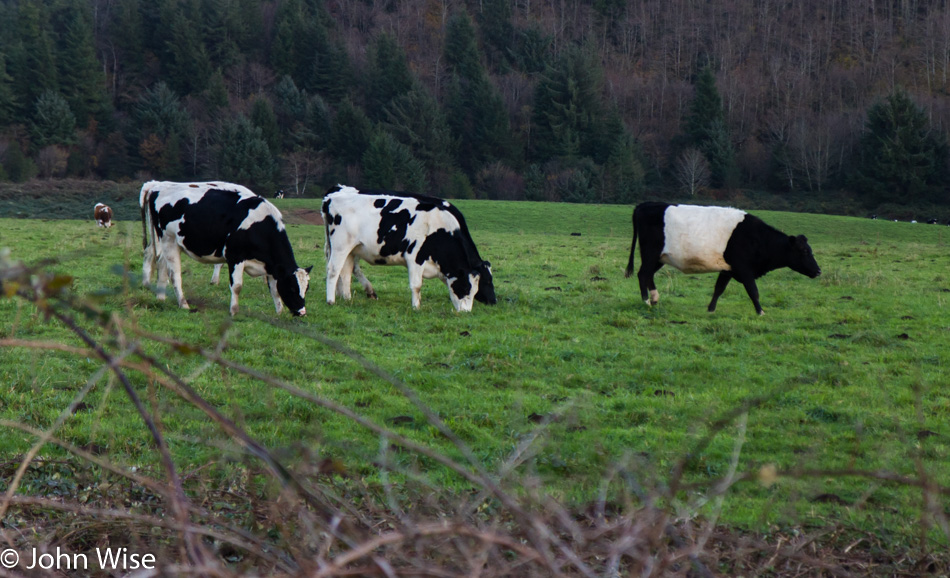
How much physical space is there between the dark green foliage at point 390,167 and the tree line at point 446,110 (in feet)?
0.59

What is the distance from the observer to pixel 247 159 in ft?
236

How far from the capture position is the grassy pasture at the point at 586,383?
6.07 metres

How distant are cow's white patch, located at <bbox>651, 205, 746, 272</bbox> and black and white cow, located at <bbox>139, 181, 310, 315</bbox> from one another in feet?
17.8

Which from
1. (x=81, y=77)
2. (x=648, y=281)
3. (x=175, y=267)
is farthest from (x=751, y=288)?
(x=81, y=77)

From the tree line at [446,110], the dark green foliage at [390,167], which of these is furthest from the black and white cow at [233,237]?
the dark green foliage at [390,167]

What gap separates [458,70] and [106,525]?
101 meters

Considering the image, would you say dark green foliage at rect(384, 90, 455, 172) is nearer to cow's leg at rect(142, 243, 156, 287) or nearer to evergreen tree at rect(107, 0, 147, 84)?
evergreen tree at rect(107, 0, 147, 84)

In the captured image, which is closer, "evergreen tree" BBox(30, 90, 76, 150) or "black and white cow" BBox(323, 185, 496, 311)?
"black and white cow" BBox(323, 185, 496, 311)

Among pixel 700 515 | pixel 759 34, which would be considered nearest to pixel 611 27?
pixel 759 34

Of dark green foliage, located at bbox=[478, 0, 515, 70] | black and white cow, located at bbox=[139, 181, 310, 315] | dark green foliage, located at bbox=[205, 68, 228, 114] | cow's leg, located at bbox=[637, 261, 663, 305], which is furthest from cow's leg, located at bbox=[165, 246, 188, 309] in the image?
dark green foliage, located at bbox=[478, 0, 515, 70]

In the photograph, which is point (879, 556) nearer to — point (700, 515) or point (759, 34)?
point (700, 515)

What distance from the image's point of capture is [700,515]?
17.5ft

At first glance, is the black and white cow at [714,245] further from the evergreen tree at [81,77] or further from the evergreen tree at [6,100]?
the evergreen tree at [81,77]

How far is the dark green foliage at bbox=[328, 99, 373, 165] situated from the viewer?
7950cm
